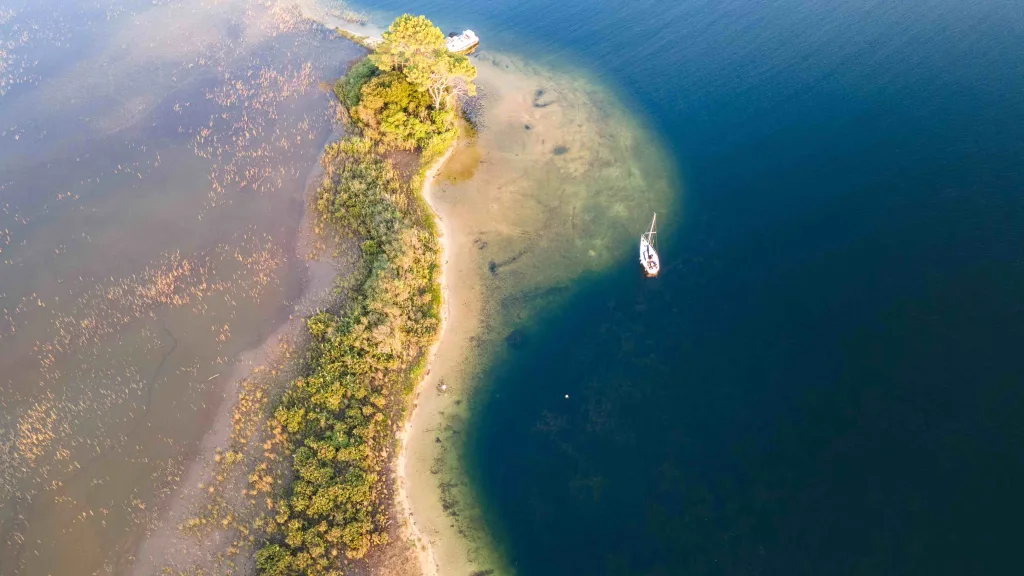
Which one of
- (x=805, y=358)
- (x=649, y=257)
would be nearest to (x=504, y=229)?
(x=649, y=257)

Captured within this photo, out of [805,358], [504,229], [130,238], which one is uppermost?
[130,238]

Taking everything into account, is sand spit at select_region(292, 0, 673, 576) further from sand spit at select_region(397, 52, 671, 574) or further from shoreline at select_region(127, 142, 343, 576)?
shoreline at select_region(127, 142, 343, 576)

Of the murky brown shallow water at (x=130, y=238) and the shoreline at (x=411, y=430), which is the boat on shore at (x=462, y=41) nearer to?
the murky brown shallow water at (x=130, y=238)

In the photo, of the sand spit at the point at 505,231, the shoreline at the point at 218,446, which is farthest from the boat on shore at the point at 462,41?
the shoreline at the point at 218,446

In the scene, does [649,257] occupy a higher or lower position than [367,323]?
lower

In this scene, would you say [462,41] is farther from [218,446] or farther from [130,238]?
[218,446]
